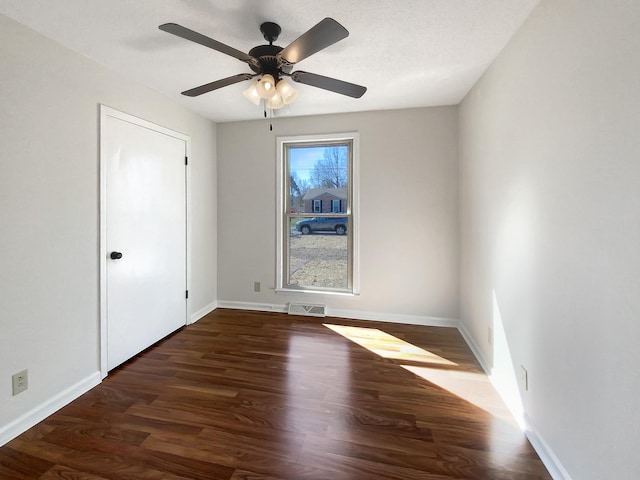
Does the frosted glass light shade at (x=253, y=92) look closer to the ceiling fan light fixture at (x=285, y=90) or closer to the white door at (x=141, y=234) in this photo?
the ceiling fan light fixture at (x=285, y=90)

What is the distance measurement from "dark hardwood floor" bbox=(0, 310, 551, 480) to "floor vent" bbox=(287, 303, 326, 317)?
0.82m

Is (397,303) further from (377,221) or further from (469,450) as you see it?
(469,450)

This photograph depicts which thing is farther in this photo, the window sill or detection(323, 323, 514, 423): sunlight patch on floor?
the window sill

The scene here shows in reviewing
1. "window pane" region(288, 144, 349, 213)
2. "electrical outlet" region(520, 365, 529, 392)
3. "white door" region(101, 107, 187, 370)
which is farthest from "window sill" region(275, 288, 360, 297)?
"electrical outlet" region(520, 365, 529, 392)

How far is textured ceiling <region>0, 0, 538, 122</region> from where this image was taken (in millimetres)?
1664

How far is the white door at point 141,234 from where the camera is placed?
240 cm

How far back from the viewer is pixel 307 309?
3707 millimetres

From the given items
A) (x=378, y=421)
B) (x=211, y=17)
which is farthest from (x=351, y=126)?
(x=378, y=421)

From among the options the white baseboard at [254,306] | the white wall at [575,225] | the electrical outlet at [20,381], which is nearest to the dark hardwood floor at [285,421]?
the electrical outlet at [20,381]

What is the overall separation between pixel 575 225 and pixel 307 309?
2890 millimetres

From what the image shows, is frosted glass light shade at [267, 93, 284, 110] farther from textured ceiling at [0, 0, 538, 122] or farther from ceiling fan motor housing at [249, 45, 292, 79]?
textured ceiling at [0, 0, 538, 122]

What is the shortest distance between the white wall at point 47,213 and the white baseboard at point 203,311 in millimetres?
1219

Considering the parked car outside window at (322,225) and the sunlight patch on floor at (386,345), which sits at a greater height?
the parked car outside window at (322,225)

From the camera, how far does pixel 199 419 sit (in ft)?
6.04
